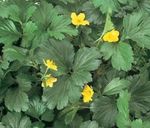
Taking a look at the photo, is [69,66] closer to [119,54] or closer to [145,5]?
[119,54]

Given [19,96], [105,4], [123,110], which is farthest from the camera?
[105,4]

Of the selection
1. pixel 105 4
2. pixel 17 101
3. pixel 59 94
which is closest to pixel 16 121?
pixel 17 101

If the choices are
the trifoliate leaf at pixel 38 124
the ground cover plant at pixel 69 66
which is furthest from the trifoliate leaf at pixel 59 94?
the trifoliate leaf at pixel 38 124

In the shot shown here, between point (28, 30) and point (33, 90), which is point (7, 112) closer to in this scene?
point (33, 90)

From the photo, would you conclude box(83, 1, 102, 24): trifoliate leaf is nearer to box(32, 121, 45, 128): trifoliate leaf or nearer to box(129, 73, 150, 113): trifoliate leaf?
box(129, 73, 150, 113): trifoliate leaf

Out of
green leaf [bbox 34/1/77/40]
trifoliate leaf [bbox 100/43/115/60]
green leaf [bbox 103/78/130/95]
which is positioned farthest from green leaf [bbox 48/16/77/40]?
green leaf [bbox 103/78/130/95]

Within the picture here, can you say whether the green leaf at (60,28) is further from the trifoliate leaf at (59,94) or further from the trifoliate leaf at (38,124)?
the trifoliate leaf at (38,124)
